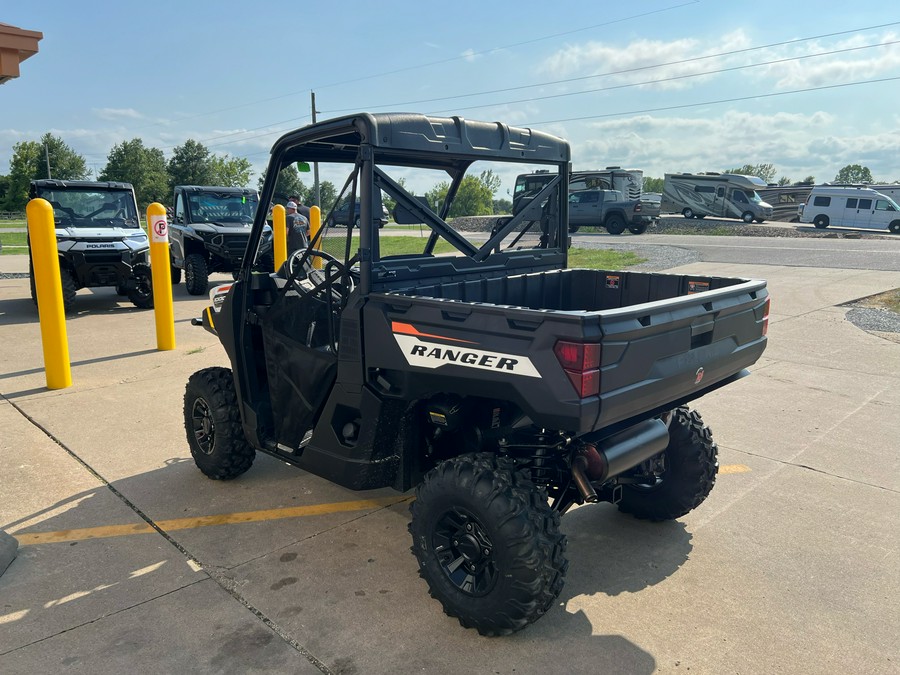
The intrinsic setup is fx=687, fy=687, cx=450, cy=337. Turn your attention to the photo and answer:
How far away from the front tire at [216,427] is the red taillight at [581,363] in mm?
2421

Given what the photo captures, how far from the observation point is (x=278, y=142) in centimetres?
365

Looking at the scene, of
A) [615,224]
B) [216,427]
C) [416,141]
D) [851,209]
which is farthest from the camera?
[851,209]

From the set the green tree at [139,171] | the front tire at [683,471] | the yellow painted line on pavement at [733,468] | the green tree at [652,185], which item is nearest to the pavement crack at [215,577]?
the front tire at [683,471]

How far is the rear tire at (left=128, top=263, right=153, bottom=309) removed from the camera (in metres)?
10.6

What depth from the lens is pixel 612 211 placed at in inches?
1113

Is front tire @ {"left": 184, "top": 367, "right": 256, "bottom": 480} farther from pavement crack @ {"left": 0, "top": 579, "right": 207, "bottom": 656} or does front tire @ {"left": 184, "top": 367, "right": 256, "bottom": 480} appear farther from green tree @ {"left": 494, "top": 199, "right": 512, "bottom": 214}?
green tree @ {"left": 494, "top": 199, "right": 512, "bottom": 214}

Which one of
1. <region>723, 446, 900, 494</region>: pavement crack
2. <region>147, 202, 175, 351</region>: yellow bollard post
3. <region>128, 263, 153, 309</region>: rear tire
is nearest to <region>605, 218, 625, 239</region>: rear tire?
<region>128, 263, 153, 309</region>: rear tire

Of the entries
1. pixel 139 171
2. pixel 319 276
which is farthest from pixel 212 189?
pixel 139 171

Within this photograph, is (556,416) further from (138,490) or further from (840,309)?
(840,309)

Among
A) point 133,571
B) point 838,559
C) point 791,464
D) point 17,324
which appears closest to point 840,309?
point 791,464

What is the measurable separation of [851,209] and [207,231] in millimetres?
27335

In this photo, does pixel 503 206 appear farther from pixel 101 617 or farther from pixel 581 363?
pixel 101 617

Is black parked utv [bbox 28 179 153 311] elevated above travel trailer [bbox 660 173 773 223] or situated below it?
below

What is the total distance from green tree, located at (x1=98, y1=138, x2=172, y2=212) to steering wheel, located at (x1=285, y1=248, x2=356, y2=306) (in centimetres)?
7099
